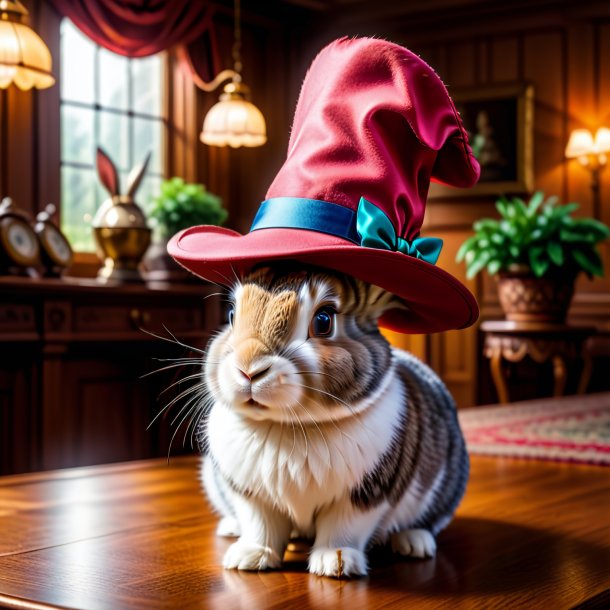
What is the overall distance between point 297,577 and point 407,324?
0.87ft

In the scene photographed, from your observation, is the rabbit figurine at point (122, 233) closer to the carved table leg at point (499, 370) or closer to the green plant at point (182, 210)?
the green plant at point (182, 210)

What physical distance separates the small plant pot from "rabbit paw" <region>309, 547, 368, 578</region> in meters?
3.49

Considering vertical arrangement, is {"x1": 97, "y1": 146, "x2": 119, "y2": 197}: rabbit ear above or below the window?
below

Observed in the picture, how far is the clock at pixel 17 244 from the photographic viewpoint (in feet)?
10.4

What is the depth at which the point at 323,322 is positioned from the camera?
0.71m

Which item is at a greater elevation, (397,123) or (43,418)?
(397,123)

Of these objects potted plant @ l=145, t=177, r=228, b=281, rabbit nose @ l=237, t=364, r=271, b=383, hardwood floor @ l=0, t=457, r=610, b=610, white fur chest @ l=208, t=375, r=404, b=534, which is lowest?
hardwood floor @ l=0, t=457, r=610, b=610

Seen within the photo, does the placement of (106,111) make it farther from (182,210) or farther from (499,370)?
(499,370)

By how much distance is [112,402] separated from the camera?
356 centimetres

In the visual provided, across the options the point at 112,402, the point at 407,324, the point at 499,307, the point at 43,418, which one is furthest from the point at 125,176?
the point at 407,324

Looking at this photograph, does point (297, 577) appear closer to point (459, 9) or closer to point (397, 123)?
point (397, 123)

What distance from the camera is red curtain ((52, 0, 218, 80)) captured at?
4.46 metres

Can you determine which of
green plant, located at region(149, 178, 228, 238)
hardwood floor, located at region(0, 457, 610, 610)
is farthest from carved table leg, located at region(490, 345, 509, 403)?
hardwood floor, located at region(0, 457, 610, 610)

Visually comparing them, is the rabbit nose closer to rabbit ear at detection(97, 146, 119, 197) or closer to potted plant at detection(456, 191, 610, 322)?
rabbit ear at detection(97, 146, 119, 197)
